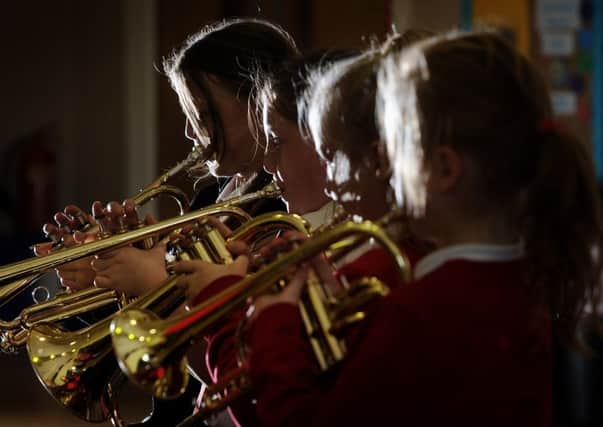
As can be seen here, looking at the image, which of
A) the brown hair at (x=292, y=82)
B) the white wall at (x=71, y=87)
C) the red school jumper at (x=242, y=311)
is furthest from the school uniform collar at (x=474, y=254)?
the white wall at (x=71, y=87)

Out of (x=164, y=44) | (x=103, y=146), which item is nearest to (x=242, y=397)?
(x=164, y=44)

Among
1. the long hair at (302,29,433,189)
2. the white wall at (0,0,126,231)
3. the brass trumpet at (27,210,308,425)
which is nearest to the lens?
the long hair at (302,29,433,189)

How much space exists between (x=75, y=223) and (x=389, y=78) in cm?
80

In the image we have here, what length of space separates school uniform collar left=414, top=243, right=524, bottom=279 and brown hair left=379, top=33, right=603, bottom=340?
2 cm

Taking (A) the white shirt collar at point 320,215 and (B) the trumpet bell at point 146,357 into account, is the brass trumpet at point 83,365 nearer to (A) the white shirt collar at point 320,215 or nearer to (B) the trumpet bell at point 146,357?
(A) the white shirt collar at point 320,215

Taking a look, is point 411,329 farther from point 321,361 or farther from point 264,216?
point 264,216

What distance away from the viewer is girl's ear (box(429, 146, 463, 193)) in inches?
42.5

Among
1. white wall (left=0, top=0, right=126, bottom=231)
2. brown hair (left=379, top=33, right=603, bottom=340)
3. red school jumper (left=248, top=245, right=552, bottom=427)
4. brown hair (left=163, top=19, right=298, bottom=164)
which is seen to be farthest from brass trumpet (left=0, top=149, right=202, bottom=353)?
white wall (left=0, top=0, right=126, bottom=231)

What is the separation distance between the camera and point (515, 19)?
4707mm

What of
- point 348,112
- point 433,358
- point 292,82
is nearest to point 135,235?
point 292,82

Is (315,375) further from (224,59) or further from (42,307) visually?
(224,59)

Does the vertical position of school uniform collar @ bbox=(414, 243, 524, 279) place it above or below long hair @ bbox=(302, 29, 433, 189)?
below

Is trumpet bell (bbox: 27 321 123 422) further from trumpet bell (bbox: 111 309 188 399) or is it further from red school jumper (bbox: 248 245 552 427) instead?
red school jumper (bbox: 248 245 552 427)

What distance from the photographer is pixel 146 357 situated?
3.79 ft
